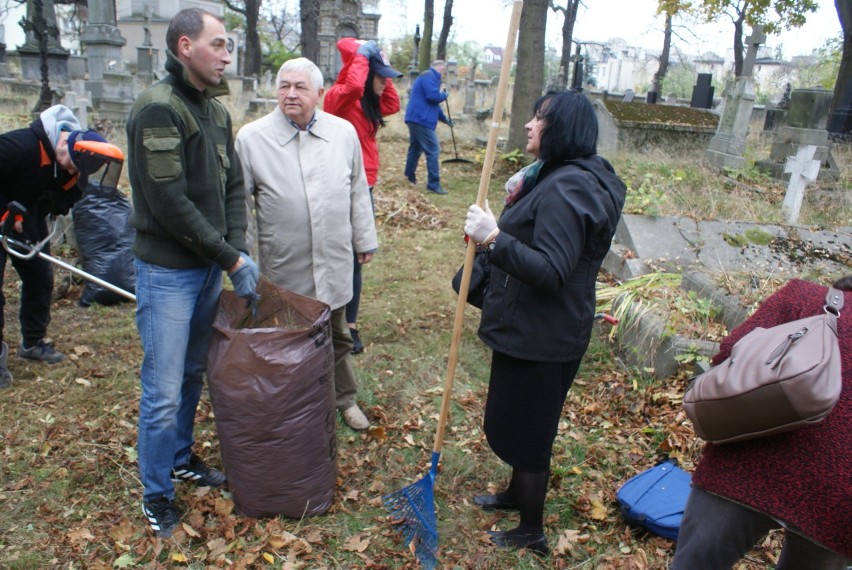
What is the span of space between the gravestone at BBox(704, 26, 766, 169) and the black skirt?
830cm

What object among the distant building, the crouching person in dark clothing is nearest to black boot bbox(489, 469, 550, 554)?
the crouching person in dark clothing

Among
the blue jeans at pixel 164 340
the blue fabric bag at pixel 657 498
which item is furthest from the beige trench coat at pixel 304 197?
the blue fabric bag at pixel 657 498

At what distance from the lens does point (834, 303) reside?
1.76m

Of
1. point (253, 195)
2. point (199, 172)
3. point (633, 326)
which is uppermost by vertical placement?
point (199, 172)

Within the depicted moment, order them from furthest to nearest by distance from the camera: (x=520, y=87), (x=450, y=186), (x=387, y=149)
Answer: (x=387, y=149)
(x=520, y=87)
(x=450, y=186)

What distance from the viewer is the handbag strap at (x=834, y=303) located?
5.72 feet

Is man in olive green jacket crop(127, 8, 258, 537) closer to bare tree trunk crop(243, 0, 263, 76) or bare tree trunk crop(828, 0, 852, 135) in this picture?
bare tree trunk crop(828, 0, 852, 135)

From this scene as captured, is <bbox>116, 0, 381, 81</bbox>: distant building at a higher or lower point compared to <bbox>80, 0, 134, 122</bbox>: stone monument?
higher

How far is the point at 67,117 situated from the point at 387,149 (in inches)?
341

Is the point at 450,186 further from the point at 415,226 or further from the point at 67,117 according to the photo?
the point at 67,117

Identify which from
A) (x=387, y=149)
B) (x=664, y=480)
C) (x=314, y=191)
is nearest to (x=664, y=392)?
(x=664, y=480)

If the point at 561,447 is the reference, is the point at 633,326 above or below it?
above

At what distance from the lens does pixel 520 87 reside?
10.9 meters

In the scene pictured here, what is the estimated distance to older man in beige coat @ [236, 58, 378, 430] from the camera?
3.00 meters
